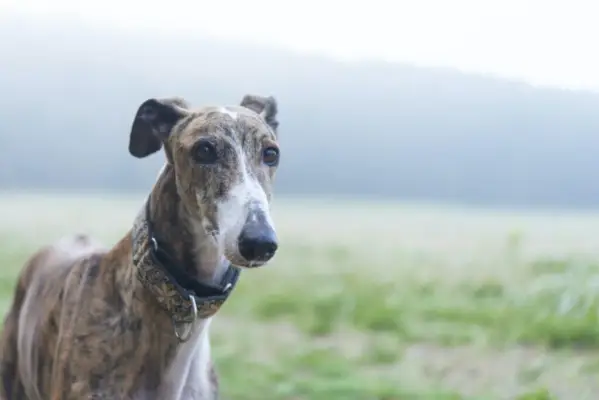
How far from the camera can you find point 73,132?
8.04 feet

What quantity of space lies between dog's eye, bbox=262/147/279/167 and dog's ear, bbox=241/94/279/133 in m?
0.19

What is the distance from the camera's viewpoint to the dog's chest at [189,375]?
1337 millimetres

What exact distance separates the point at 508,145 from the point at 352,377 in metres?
0.93

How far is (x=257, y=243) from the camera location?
1109 millimetres

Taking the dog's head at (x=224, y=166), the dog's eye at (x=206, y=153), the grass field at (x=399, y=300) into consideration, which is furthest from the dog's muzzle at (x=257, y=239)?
the grass field at (x=399, y=300)

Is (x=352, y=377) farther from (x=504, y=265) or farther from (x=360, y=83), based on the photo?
(x=360, y=83)

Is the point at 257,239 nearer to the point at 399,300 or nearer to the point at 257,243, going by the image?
the point at 257,243

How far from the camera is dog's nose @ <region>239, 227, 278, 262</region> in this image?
1110mm

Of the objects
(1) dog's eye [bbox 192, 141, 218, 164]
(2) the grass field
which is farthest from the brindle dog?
(2) the grass field

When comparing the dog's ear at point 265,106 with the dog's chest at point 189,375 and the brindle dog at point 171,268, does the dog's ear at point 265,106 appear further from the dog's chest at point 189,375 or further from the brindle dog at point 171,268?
the dog's chest at point 189,375

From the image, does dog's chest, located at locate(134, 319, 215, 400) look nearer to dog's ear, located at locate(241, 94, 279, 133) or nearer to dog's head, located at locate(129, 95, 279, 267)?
dog's head, located at locate(129, 95, 279, 267)

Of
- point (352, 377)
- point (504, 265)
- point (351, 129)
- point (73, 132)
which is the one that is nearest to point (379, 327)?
point (352, 377)

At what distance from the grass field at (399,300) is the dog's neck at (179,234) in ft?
2.28

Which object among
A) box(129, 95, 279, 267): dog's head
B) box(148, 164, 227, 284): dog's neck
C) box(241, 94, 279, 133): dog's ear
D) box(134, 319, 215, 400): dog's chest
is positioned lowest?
box(134, 319, 215, 400): dog's chest
